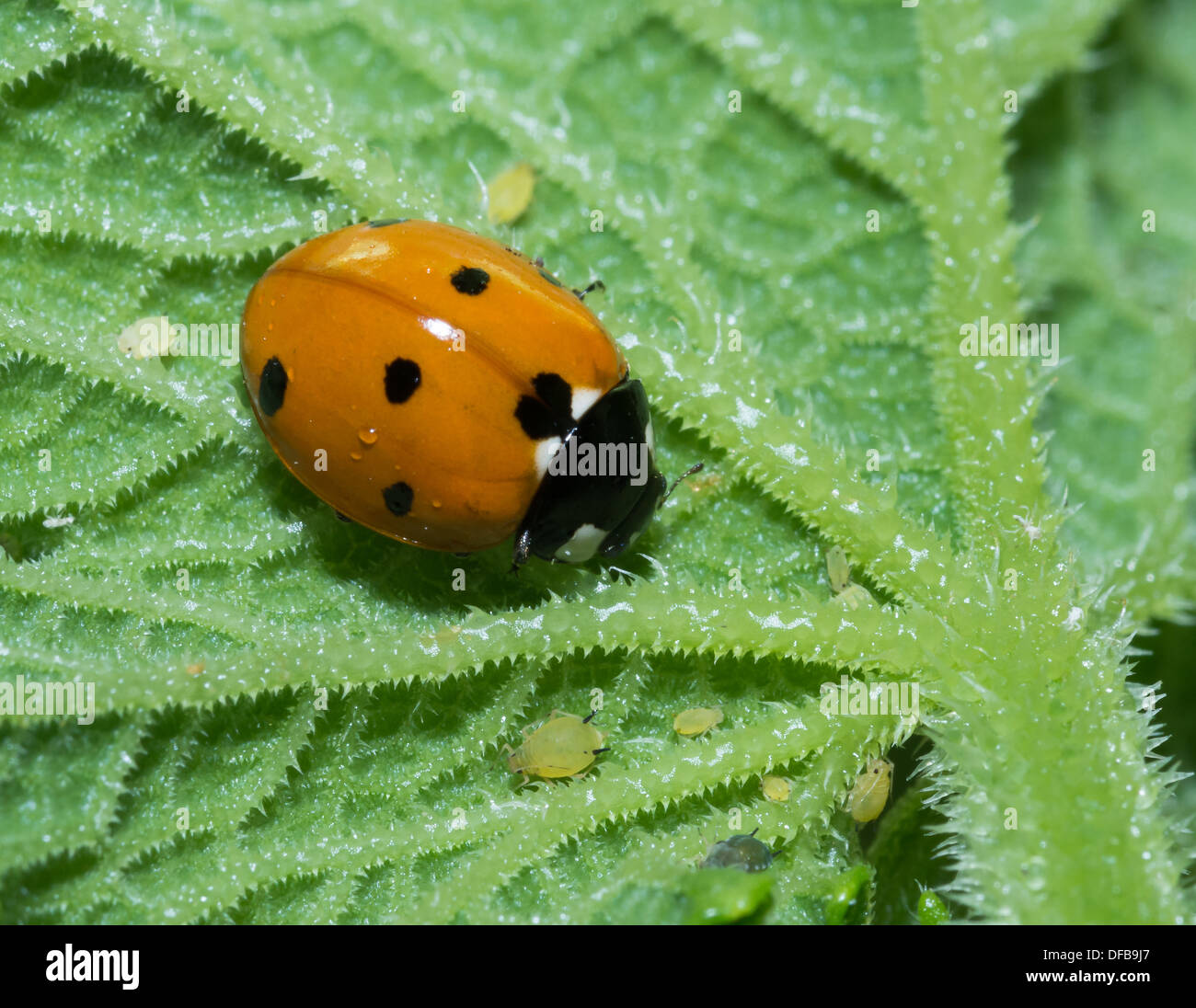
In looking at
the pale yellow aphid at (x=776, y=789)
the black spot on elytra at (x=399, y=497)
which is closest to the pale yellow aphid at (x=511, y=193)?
the black spot on elytra at (x=399, y=497)

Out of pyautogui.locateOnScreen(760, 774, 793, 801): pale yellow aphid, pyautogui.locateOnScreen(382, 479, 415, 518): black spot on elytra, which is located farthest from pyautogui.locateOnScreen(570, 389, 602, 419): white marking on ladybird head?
pyautogui.locateOnScreen(760, 774, 793, 801): pale yellow aphid

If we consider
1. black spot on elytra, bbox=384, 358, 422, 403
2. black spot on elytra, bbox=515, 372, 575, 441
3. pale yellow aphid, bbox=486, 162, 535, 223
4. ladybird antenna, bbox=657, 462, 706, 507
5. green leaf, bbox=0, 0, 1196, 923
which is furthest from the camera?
pale yellow aphid, bbox=486, 162, 535, 223

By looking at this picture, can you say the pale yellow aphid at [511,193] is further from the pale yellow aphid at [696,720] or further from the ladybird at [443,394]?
the pale yellow aphid at [696,720]

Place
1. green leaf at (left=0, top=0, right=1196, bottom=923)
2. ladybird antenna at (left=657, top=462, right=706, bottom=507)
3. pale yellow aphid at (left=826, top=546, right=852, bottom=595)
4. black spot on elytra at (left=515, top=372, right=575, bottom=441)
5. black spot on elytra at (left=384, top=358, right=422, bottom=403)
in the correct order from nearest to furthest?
green leaf at (left=0, top=0, right=1196, bottom=923) < black spot on elytra at (left=384, top=358, right=422, bottom=403) < black spot on elytra at (left=515, top=372, right=575, bottom=441) < pale yellow aphid at (left=826, top=546, right=852, bottom=595) < ladybird antenna at (left=657, top=462, right=706, bottom=507)

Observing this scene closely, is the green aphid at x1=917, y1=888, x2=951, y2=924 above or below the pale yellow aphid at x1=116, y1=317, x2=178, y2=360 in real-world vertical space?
below

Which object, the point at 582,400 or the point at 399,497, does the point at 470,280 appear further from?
the point at 399,497

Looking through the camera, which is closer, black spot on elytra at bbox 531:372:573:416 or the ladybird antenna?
black spot on elytra at bbox 531:372:573:416

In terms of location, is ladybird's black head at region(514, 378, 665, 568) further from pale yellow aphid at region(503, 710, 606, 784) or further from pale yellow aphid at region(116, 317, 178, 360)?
pale yellow aphid at region(116, 317, 178, 360)

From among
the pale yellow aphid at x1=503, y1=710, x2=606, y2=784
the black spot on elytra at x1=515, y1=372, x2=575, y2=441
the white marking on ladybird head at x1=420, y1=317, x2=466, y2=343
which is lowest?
the pale yellow aphid at x1=503, y1=710, x2=606, y2=784
